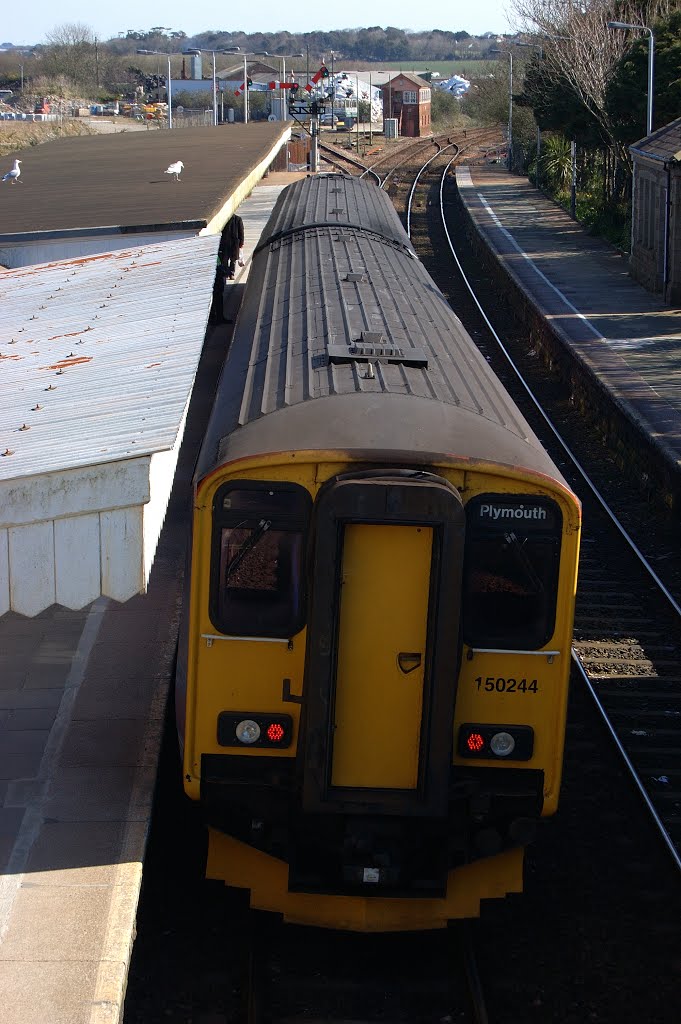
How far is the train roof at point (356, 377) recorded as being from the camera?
19.3ft

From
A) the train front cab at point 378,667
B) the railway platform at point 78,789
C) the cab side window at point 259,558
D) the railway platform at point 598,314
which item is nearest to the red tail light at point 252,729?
the train front cab at point 378,667

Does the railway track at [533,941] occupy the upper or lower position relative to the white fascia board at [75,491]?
lower

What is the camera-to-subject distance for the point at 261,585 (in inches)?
233

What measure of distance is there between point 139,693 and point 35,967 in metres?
2.85

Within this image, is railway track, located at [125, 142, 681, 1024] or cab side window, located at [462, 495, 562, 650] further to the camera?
railway track, located at [125, 142, 681, 1024]

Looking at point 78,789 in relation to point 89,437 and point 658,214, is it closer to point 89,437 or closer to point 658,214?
point 89,437

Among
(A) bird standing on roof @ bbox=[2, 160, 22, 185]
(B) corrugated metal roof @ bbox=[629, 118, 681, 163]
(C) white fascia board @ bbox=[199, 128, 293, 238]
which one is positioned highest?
(B) corrugated metal roof @ bbox=[629, 118, 681, 163]

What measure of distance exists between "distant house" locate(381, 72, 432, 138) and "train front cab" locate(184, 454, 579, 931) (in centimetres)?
6703

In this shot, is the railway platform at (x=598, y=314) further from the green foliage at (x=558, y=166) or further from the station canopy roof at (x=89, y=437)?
the station canopy roof at (x=89, y=437)

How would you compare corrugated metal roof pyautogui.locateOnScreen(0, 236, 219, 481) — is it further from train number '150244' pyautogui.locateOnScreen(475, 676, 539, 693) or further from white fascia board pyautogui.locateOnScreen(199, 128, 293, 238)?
white fascia board pyautogui.locateOnScreen(199, 128, 293, 238)

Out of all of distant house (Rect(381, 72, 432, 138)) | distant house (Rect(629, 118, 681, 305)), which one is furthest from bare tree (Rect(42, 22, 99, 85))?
distant house (Rect(629, 118, 681, 305))

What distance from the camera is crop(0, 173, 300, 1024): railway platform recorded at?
557cm

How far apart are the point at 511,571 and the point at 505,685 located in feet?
1.87

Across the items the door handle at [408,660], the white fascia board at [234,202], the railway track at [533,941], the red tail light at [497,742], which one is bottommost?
the railway track at [533,941]
